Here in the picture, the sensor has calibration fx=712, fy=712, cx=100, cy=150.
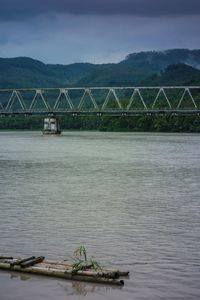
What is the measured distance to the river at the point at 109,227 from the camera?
27484 millimetres

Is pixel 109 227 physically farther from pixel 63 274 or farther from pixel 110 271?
pixel 63 274

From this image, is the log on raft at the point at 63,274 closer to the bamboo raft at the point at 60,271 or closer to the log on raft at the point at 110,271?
the bamboo raft at the point at 60,271

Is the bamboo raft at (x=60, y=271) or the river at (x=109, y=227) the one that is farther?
the river at (x=109, y=227)

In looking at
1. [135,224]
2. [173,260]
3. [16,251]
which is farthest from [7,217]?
[173,260]

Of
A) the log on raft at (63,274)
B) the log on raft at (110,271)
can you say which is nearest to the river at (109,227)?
the log on raft at (63,274)

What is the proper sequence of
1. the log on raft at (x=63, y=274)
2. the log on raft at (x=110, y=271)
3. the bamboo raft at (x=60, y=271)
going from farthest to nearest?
the log on raft at (x=110, y=271), the bamboo raft at (x=60, y=271), the log on raft at (x=63, y=274)

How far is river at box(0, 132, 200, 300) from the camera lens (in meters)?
27.5

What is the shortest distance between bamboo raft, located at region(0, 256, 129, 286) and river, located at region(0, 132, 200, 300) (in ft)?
0.89

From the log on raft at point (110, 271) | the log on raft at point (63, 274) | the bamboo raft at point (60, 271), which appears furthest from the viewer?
the log on raft at point (110, 271)

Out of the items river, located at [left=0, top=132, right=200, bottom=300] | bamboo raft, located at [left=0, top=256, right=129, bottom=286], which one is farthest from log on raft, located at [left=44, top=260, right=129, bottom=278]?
river, located at [left=0, top=132, right=200, bottom=300]

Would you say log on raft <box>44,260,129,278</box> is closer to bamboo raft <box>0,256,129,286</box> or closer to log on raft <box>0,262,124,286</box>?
bamboo raft <box>0,256,129,286</box>

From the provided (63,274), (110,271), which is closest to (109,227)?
(110,271)

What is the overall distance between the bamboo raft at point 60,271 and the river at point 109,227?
27cm

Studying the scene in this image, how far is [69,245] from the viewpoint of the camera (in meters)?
35.8
